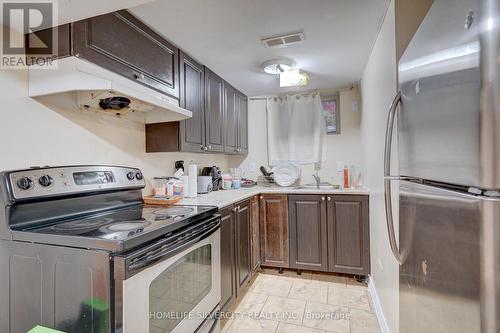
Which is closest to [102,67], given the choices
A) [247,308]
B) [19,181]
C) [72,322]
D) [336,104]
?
[19,181]

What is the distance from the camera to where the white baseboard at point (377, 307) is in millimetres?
1749

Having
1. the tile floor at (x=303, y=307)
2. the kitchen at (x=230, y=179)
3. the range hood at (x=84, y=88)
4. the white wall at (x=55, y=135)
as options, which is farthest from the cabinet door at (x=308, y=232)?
the range hood at (x=84, y=88)

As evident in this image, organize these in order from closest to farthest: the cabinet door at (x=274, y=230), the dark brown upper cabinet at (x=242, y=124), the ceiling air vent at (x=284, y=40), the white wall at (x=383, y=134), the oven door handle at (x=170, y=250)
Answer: the oven door handle at (x=170, y=250) < the white wall at (x=383, y=134) < the ceiling air vent at (x=284, y=40) < the cabinet door at (x=274, y=230) < the dark brown upper cabinet at (x=242, y=124)

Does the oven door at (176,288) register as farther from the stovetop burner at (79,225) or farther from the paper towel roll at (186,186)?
the paper towel roll at (186,186)

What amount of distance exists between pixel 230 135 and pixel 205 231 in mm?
1653

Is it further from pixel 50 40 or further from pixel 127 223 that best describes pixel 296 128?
pixel 50 40

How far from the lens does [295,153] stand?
11.0 ft

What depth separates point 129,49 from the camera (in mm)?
1544

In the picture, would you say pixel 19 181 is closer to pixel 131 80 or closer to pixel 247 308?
pixel 131 80

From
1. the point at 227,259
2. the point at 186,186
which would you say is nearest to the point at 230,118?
the point at 186,186

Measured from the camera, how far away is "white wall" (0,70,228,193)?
1.23 m

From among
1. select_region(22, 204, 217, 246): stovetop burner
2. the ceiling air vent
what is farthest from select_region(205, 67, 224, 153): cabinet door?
select_region(22, 204, 217, 246): stovetop burner

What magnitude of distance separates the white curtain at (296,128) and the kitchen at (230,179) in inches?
16.9

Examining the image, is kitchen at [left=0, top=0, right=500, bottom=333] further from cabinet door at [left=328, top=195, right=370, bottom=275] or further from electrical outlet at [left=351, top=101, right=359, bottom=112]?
electrical outlet at [left=351, top=101, right=359, bottom=112]
